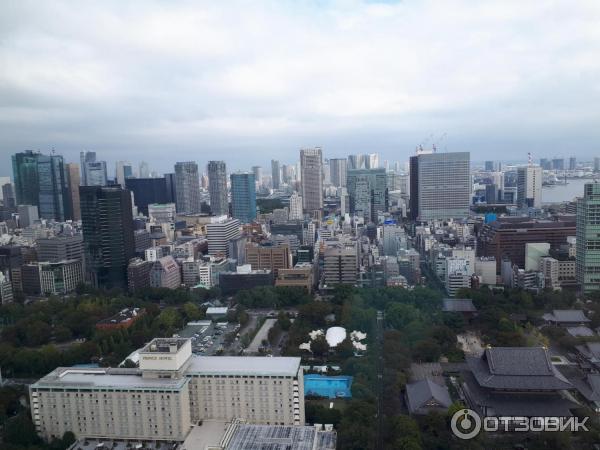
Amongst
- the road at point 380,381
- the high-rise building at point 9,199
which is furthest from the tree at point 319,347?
the high-rise building at point 9,199

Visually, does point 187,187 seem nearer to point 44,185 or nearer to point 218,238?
point 44,185

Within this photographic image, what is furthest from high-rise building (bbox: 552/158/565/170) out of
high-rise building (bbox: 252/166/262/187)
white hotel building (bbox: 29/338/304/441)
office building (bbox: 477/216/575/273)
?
white hotel building (bbox: 29/338/304/441)

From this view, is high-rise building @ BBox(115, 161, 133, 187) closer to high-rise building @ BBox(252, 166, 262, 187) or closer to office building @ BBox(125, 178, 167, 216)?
office building @ BBox(125, 178, 167, 216)

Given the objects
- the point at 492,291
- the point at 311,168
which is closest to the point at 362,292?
the point at 492,291

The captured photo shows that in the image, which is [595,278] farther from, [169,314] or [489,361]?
[169,314]

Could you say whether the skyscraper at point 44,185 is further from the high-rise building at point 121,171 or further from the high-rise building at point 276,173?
the high-rise building at point 276,173
